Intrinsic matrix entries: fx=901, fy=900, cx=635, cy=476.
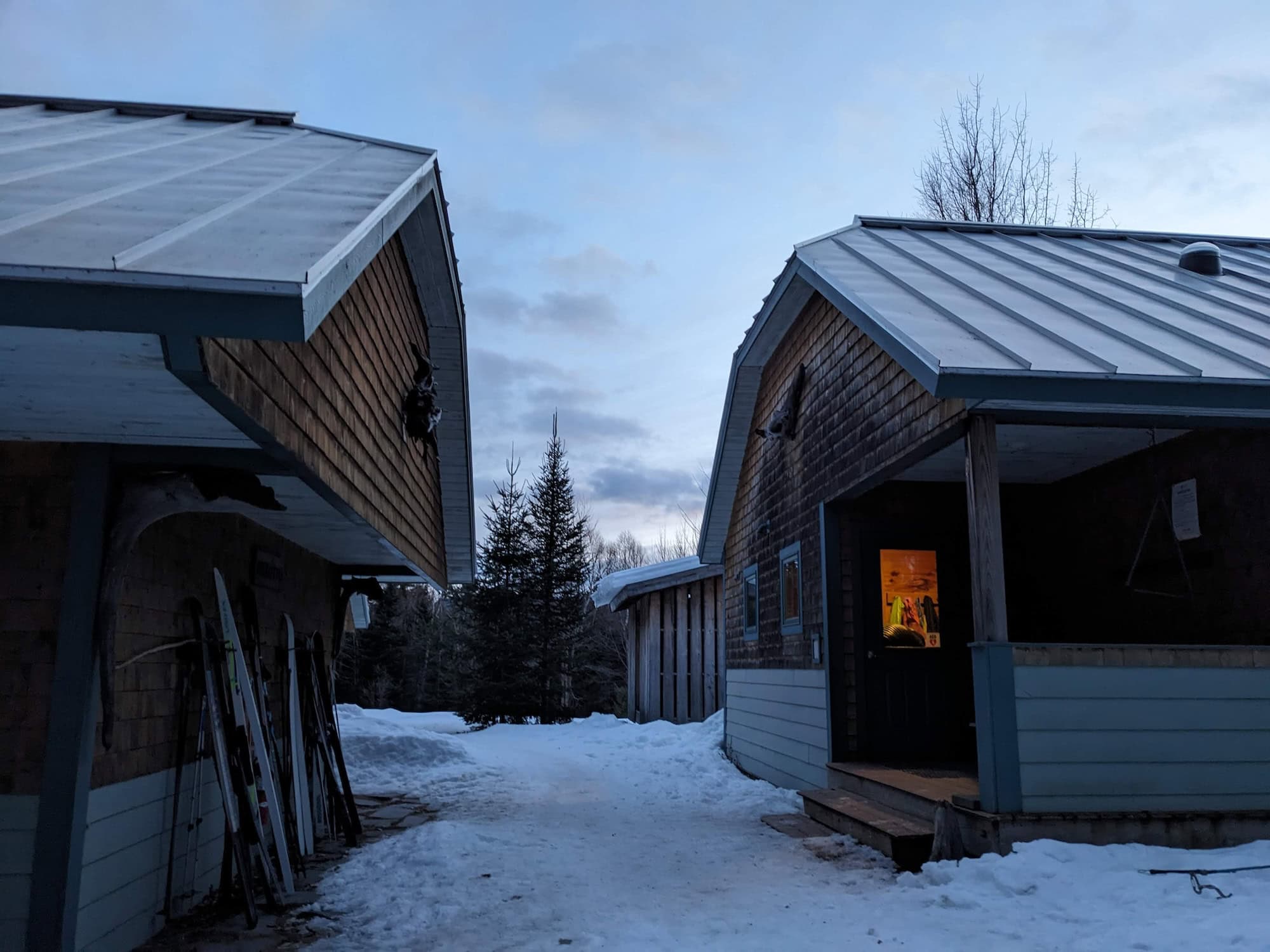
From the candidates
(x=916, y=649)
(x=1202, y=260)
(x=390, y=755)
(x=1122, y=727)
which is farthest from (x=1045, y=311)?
(x=390, y=755)

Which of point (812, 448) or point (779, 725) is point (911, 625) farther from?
point (779, 725)

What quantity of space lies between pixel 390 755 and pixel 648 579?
6.94m

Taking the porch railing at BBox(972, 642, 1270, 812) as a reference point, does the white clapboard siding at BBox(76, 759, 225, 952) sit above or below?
below

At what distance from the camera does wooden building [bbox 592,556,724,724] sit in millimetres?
15883

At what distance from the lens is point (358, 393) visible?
5922 mm

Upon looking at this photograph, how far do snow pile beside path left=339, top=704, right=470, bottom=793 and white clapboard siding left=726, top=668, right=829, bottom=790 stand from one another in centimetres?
368

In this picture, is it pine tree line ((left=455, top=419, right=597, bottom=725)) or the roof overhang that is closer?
the roof overhang

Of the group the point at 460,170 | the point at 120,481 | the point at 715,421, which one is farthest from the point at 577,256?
the point at 120,481

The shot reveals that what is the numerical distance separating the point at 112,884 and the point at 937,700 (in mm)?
6715

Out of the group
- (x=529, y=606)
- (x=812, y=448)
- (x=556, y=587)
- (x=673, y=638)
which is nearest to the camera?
(x=812, y=448)

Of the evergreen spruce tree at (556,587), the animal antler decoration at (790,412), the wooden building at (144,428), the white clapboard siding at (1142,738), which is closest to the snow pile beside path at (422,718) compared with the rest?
the evergreen spruce tree at (556,587)

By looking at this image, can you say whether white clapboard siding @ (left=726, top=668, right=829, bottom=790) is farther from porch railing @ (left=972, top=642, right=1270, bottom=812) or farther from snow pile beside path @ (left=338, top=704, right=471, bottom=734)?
snow pile beside path @ (left=338, top=704, right=471, bottom=734)

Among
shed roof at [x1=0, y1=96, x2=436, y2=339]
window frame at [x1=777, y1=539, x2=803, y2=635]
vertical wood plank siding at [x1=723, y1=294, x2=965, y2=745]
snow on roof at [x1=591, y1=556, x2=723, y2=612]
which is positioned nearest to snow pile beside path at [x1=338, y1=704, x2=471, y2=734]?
snow on roof at [x1=591, y1=556, x2=723, y2=612]

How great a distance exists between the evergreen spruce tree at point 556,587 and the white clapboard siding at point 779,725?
7.62 m
